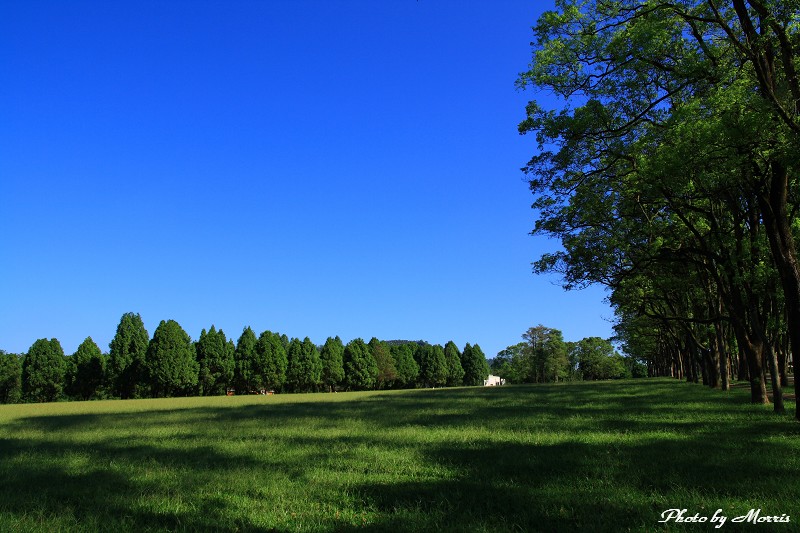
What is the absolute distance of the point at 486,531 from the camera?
564 cm

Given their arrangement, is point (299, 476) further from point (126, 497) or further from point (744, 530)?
point (744, 530)

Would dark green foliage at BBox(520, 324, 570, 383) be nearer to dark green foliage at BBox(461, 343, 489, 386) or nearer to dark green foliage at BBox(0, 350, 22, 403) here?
dark green foliage at BBox(461, 343, 489, 386)

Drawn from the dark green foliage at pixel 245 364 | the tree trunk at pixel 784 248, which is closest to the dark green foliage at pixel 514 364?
the dark green foliage at pixel 245 364

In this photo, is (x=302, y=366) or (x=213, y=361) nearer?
(x=213, y=361)

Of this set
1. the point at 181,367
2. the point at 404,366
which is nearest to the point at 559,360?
the point at 404,366

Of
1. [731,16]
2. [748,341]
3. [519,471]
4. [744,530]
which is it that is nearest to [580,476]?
[519,471]

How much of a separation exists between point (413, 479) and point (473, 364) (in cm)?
13077

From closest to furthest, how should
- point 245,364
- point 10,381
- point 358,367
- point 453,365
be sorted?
point 10,381, point 245,364, point 358,367, point 453,365

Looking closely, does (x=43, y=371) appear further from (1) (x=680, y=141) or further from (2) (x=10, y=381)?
(1) (x=680, y=141)

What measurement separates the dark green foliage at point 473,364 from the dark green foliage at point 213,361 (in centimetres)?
6442

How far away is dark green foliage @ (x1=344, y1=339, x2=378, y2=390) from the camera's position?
105875mm

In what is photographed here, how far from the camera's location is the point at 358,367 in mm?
106500

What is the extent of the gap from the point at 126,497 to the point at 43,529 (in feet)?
5.24

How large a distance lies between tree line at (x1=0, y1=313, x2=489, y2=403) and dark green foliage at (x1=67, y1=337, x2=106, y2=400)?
133mm
